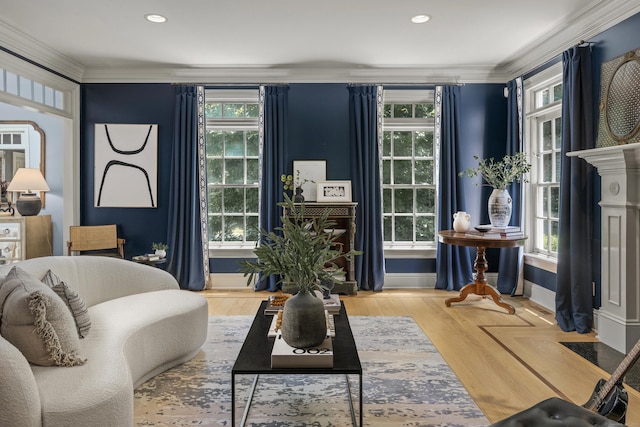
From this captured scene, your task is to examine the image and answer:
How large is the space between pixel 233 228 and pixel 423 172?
2.53m

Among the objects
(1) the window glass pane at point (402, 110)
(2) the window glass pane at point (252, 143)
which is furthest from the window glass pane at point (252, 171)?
(1) the window glass pane at point (402, 110)

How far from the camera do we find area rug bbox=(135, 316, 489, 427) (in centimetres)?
235

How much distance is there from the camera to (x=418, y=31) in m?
4.27

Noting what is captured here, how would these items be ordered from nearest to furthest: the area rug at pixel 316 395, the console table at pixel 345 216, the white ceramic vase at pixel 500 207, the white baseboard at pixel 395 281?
the area rug at pixel 316 395 < the white ceramic vase at pixel 500 207 < the console table at pixel 345 216 < the white baseboard at pixel 395 281

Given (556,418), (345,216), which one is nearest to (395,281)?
(345,216)

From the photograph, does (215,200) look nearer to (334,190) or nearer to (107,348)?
(334,190)

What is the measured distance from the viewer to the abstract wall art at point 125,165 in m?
5.52

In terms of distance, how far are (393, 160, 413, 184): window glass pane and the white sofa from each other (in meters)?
3.24

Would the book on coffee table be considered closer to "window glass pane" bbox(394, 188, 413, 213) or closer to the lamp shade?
"window glass pane" bbox(394, 188, 413, 213)

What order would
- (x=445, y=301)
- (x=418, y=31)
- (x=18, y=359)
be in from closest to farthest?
1. (x=18, y=359)
2. (x=418, y=31)
3. (x=445, y=301)

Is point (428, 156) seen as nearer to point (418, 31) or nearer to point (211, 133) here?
point (418, 31)

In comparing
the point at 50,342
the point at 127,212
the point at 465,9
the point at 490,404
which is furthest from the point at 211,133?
the point at 490,404

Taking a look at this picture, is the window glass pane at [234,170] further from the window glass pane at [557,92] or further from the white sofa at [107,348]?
the window glass pane at [557,92]

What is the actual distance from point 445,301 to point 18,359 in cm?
405
